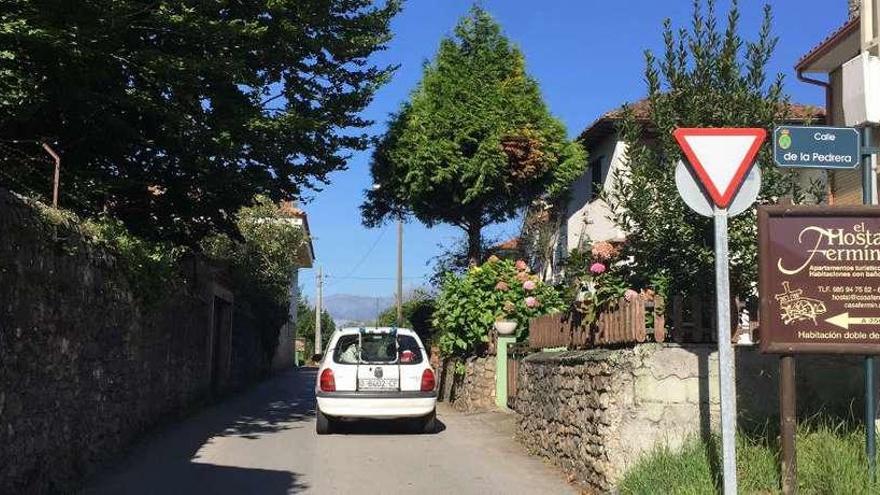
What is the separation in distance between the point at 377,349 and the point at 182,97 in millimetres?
4550

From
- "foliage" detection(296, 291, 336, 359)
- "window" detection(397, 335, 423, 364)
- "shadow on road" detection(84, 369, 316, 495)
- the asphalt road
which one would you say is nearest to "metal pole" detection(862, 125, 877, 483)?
the asphalt road

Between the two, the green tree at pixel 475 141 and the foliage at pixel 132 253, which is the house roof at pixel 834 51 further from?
the foliage at pixel 132 253

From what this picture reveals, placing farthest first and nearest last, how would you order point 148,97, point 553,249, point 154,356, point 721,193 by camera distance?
point 553,249
point 154,356
point 148,97
point 721,193

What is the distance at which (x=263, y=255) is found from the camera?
2567cm

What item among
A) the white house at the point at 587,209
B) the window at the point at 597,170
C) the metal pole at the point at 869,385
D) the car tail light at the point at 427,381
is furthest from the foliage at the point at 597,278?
the window at the point at 597,170

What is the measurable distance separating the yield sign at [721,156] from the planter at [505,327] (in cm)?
976

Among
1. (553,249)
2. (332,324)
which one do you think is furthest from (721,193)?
(332,324)

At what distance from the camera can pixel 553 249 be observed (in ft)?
82.8

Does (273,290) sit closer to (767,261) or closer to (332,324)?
(767,261)

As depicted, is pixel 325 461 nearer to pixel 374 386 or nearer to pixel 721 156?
pixel 374 386

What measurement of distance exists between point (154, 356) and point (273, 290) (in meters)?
15.5

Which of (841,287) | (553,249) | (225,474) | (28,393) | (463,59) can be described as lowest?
(225,474)

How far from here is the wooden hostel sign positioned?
5.59 meters

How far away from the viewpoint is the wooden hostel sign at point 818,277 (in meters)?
5.59
